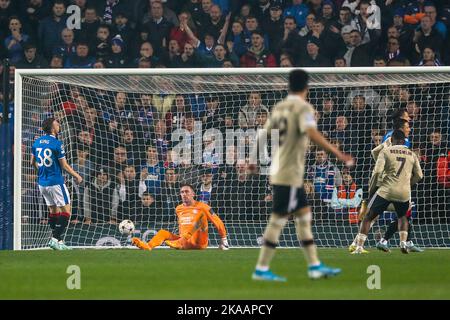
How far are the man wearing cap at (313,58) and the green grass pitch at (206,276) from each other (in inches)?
180

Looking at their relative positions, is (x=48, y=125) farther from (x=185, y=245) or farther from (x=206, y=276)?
(x=206, y=276)

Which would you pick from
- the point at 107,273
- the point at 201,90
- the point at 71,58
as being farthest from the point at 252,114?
the point at 107,273

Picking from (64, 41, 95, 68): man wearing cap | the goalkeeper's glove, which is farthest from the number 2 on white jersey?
(64, 41, 95, 68): man wearing cap

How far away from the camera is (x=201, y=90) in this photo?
723 inches

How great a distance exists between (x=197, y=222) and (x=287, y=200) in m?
7.15

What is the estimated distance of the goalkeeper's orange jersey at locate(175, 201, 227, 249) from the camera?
55.8 ft

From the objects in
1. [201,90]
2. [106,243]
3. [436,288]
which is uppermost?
[201,90]

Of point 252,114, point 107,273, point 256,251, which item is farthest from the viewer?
point 252,114

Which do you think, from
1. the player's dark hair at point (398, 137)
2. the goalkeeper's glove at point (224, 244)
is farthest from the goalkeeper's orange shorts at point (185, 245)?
the player's dark hair at point (398, 137)

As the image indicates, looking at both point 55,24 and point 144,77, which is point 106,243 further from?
point 55,24

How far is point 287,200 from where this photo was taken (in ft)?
32.8

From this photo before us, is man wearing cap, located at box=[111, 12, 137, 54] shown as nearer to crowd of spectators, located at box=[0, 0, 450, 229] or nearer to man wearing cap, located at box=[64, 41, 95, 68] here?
crowd of spectators, located at box=[0, 0, 450, 229]

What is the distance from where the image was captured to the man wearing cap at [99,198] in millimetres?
18078
